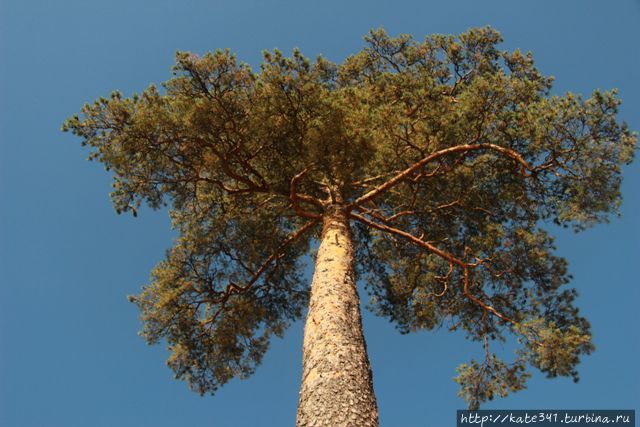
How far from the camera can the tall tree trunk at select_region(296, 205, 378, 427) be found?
4.73m

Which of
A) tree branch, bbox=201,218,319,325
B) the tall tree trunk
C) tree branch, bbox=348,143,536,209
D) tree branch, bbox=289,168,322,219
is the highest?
tree branch, bbox=348,143,536,209

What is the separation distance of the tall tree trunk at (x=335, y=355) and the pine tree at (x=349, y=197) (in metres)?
0.03

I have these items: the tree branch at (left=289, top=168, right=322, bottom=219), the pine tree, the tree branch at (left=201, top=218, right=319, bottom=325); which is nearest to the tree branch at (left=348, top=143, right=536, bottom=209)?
the pine tree

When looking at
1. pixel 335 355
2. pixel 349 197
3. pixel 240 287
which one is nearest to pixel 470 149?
pixel 349 197

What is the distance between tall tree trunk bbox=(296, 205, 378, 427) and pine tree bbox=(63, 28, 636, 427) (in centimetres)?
3

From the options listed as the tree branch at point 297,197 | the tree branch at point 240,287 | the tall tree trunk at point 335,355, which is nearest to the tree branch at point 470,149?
the tree branch at point 297,197

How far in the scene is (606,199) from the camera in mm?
7625

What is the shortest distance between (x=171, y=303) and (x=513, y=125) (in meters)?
6.63

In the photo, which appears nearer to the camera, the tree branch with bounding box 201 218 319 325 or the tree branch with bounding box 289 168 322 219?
the tree branch with bounding box 289 168 322 219

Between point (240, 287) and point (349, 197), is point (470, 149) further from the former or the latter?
point (240, 287)

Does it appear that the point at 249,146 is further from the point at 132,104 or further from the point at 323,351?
the point at 323,351

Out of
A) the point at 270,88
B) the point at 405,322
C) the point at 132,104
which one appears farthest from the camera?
the point at 405,322

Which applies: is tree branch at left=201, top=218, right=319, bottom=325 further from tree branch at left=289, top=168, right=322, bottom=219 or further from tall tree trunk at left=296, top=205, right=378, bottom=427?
tall tree trunk at left=296, top=205, right=378, bottom=427

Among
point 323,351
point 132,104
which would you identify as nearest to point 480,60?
point 132,104
